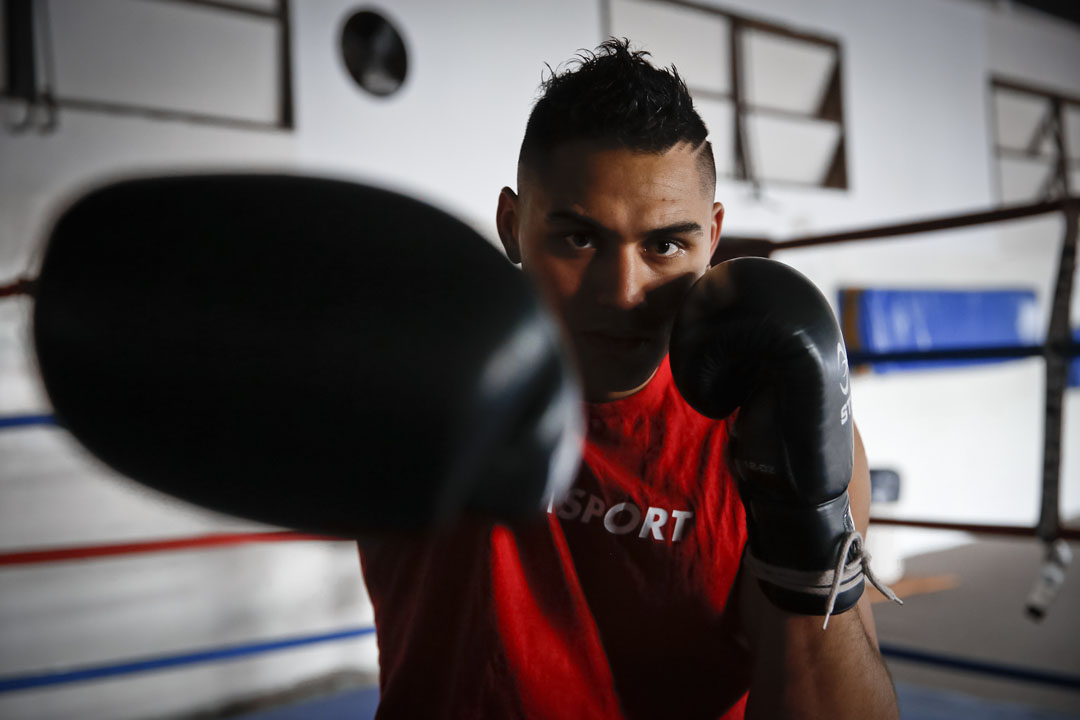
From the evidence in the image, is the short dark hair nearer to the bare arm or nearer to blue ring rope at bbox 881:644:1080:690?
the bare arm

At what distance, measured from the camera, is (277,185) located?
24cm

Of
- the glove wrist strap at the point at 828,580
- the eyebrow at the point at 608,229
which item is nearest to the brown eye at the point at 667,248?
the eyebrow at the point at 608,229

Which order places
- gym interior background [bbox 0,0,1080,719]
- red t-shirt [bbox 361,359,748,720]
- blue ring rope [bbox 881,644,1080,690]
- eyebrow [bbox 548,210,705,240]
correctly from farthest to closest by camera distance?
1. gym interior background [bbox 0,0,1080,719]
2. blue ring rope [bbox 881,644,1080,690]
3. red t-shirt [bbox 361,359,748,720]
4. eyebrow [bbox 548,210,705,240]

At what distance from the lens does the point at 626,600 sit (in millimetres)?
623

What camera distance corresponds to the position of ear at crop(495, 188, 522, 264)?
503mm

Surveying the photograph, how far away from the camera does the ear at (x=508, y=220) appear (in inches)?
19.8

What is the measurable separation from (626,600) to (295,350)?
48 centimetres

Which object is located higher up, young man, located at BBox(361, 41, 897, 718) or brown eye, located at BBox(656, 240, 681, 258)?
brown eye, located at BBox(656, 240, 681, 258)

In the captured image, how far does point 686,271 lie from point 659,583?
27cm

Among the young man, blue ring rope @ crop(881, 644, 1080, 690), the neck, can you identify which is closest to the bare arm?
the young man

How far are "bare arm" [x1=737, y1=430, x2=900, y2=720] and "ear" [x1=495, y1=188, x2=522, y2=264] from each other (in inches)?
12.9

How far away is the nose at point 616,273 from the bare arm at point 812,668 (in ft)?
0.89

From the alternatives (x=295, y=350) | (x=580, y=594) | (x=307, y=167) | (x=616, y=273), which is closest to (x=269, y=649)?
(x=307, y=167)

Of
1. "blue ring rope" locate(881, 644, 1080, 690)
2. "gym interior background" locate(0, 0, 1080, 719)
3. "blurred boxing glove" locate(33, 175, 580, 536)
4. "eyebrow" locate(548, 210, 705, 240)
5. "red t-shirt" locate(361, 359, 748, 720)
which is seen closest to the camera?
"blurred boxing glove" locate(33, 175, 580, 536)
